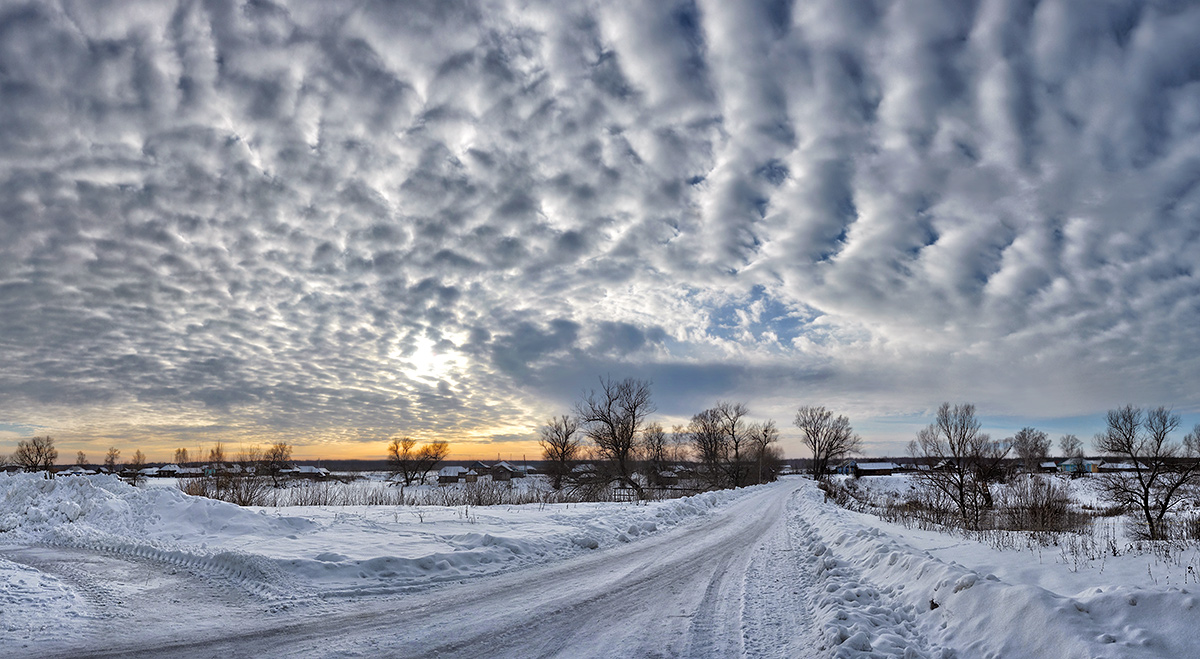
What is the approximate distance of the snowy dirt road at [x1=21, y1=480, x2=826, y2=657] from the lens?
5699mm

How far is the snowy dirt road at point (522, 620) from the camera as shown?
18.7 ft

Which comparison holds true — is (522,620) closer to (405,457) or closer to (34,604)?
(34,604)

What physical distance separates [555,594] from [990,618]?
17.8 feet

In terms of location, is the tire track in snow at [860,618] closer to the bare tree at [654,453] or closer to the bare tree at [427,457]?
the bare tree at [654,453]

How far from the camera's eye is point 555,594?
7980 mm

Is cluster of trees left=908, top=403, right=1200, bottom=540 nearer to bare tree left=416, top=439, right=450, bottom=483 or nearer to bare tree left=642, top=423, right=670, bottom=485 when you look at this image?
bare tree left=642, top=423, right=670, bottom=485

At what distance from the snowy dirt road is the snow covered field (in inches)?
1.5

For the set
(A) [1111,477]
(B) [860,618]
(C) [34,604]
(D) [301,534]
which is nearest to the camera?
(B) [860,618]

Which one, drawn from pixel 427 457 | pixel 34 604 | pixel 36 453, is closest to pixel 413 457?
pixel 427 457

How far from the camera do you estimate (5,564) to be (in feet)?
30.2

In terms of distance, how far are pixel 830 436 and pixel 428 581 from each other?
101 meters

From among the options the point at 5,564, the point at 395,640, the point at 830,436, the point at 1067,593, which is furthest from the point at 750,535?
the point at 830,436

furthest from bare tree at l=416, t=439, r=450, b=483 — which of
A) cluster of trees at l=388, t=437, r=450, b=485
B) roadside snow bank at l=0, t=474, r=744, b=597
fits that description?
roadside snow bank at l=0, t=474, r=744, b=597

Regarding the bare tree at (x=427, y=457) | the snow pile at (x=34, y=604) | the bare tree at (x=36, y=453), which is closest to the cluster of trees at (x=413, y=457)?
the bare tree at (x=427, y=457)
